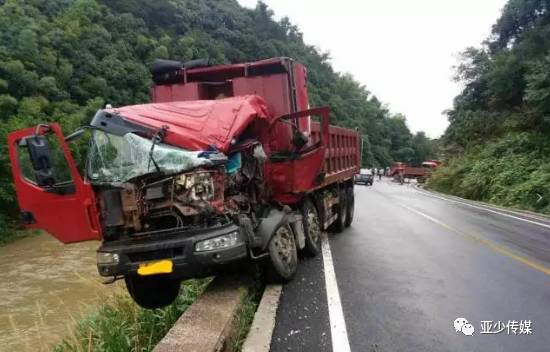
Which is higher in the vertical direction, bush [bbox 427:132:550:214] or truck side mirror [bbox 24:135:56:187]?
truck side mirror [bbox 24:135:56:187]

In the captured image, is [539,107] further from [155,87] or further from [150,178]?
[150,178]

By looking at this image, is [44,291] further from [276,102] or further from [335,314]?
[335,314]

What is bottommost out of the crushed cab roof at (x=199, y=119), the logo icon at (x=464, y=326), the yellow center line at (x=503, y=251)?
the yellow center line at (x=503, y=251)

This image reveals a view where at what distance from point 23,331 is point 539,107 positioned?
22711mm

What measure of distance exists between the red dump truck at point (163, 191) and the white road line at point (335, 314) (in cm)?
60

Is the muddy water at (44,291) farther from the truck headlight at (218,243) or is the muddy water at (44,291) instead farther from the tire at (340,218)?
the tire at (340,218)

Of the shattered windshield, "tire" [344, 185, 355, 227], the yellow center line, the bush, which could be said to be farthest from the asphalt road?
the bush

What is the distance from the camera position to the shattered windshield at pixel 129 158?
4797 millimetres

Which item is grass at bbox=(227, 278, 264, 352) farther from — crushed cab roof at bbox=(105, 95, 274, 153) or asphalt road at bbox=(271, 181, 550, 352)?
crushed cab roof at bbox=(105, 95, 274, 153)

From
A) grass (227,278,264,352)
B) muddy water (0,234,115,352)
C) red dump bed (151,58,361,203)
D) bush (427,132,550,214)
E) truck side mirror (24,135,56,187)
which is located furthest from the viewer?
bush (427,132,550,214)

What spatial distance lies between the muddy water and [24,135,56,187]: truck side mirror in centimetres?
230

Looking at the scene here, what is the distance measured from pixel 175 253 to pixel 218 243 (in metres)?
0.45

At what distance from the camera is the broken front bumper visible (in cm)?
477

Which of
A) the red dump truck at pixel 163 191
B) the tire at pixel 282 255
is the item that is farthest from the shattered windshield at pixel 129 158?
the tire at pixel 282 255
